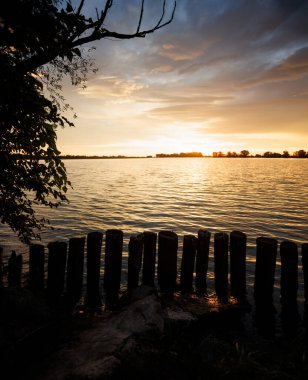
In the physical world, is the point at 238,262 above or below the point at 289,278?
above

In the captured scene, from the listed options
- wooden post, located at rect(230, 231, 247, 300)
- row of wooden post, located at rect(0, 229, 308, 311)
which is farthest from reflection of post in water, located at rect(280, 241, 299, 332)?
wooden post, located at rect(230, 231, 247, 300)

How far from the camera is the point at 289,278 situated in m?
6.99

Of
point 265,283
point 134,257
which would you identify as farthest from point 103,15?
point 265,283

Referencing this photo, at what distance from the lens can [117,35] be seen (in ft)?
19.8

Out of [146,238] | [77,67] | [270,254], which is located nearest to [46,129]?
[77,67]

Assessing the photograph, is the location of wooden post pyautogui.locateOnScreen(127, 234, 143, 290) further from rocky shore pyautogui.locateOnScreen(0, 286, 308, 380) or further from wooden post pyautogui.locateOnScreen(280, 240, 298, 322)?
wooden post pyautogui.locateOnScreen(280, 240, 298, 322)

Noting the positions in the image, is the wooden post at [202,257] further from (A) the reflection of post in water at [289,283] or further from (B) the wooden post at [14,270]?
(B) the wooden post at [14,270]

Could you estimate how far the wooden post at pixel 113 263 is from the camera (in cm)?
721

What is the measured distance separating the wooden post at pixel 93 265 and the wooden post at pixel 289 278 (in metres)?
4.62

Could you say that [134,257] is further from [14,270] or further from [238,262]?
[14,270]

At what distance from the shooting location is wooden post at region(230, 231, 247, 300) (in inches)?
288

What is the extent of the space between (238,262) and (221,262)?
434mm

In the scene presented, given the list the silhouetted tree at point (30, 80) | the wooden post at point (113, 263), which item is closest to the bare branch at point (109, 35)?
the silhouetted tree at point (30, 80)

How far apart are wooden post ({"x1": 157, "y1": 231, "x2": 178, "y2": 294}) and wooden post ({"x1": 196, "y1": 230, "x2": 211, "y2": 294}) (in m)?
0.68
